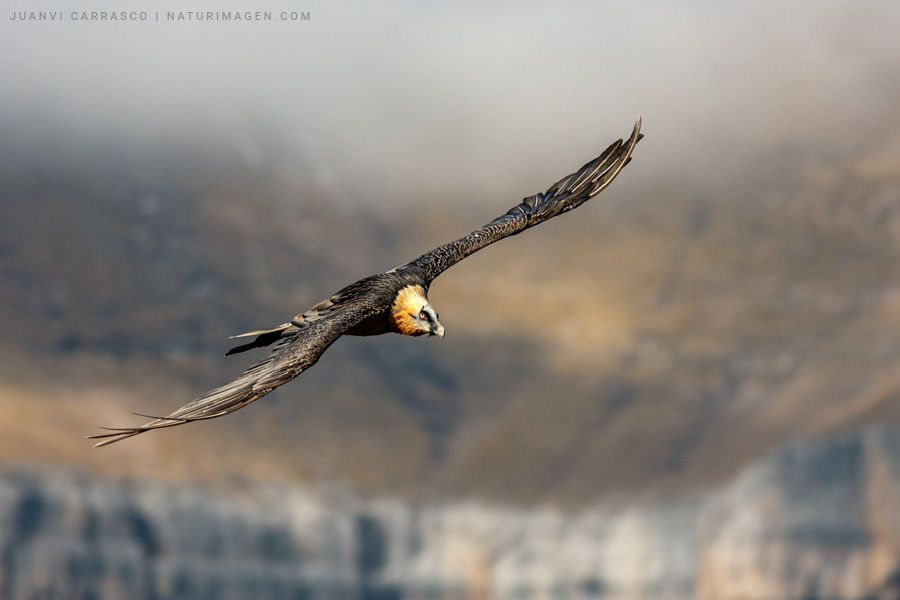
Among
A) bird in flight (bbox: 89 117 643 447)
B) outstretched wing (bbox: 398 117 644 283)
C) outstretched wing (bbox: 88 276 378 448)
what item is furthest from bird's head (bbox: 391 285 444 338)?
outstretched wing (bbox: 398 117 644 283)

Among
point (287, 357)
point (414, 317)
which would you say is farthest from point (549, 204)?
point (287, 357)

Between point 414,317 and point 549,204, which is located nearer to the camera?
point 414,317

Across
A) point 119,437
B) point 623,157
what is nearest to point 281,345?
point 119,437

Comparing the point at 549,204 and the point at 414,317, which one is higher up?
the point at 549,204

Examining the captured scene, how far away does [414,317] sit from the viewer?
32781 mm

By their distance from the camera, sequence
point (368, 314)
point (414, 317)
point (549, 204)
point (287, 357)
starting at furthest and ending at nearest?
point (549, 204), point (414, 317), point (368, 314), point (287, 357)

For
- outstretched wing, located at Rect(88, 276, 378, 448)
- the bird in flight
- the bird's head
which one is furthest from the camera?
the bird's head

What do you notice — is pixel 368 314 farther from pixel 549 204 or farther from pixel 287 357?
pixel 549 204

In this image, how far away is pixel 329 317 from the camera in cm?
3053

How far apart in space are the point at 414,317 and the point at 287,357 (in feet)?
17.8

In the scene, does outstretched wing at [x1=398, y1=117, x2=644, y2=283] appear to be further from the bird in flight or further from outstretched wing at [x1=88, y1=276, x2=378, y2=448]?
outstretched wing at [x1=88, y1=276, x2=378, y2=448]

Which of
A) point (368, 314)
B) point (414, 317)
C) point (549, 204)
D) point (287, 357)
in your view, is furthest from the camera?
point (549, 204)

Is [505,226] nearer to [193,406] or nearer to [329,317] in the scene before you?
[329,317]

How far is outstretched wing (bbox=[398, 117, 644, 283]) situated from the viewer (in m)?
37.5
